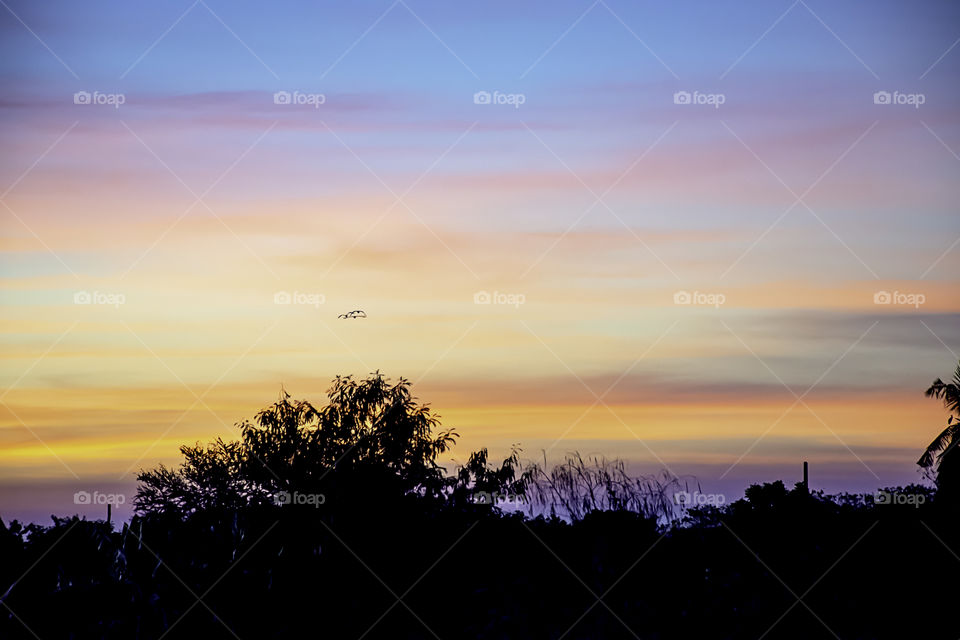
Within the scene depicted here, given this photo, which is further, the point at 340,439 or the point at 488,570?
the point at 340,439

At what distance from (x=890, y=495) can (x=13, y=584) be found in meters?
13.3

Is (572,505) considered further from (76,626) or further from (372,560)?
(76,626)

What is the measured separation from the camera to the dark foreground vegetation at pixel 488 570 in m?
15.6

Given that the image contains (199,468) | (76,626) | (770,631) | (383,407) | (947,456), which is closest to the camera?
(770,631)

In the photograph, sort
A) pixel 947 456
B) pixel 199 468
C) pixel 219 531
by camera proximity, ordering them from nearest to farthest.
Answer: pixel 219 531
pixel 947 456
pixel 199 468

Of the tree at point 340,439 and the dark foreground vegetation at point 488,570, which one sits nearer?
the dark foreground vegetation at point 488,570

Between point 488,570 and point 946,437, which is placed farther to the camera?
point 946,437

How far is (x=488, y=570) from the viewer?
17.0 metres

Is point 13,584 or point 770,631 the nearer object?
point 770,631

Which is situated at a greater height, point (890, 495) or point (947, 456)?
point (947, 456)

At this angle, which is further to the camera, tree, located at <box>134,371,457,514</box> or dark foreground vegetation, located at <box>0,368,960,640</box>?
tree, located at <box>134,371,457,514</box>

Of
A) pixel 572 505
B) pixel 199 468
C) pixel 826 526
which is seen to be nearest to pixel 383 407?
pixel 199 468

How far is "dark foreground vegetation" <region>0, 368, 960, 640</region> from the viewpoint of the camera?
613 inches

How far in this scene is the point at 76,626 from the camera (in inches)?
634
